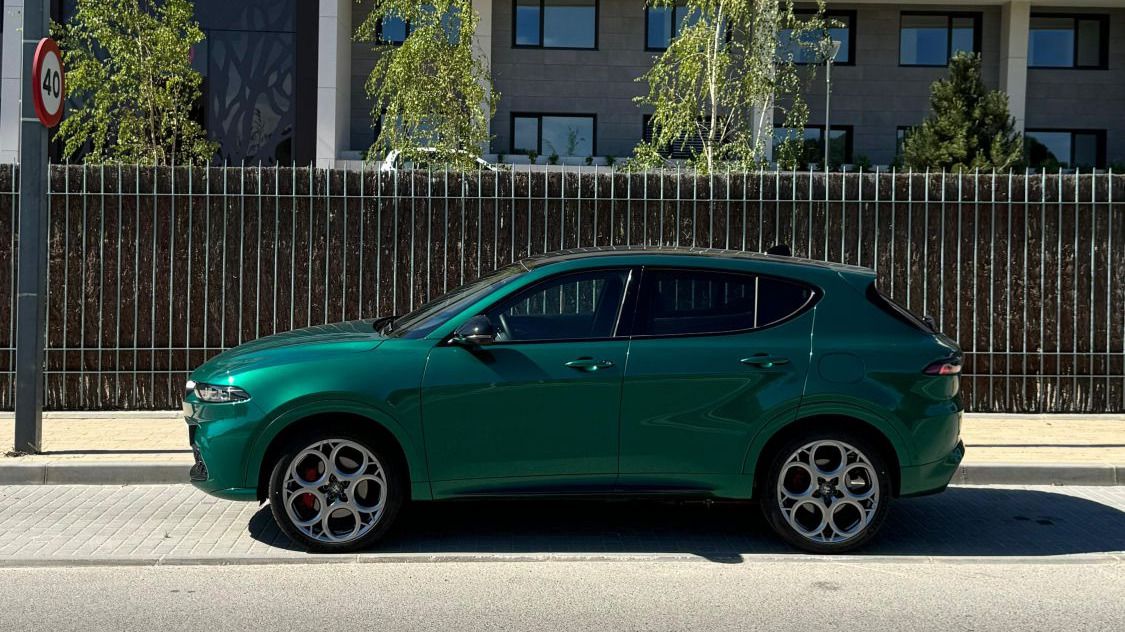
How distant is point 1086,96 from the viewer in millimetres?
28656

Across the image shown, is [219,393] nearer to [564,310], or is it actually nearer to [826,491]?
[564,310]

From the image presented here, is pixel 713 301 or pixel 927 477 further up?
pixel 713 301

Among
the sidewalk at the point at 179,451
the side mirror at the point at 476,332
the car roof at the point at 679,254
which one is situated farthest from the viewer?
the sidewalk at the point at 179,451

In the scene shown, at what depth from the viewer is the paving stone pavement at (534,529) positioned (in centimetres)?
668

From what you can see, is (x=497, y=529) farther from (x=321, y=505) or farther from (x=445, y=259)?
(x=445, y=259)

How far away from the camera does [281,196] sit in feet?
35.8

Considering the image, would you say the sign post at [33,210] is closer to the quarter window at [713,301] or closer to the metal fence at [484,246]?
the metal fence at [484,246]

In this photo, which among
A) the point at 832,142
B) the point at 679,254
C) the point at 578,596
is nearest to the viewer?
the point at 578,596

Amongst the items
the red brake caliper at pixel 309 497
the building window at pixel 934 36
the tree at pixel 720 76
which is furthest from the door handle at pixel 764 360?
the building window at pixel 934 36

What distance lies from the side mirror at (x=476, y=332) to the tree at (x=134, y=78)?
363 inches

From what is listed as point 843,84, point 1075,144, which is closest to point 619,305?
point 843,84

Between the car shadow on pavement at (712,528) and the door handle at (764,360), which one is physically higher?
the door handle at (764,360)

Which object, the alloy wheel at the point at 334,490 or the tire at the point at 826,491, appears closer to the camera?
the alloy wheel at the point at 334,490

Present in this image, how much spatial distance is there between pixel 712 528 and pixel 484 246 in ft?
14.5
